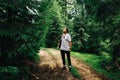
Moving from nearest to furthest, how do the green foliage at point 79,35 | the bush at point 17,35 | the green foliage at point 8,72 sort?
the green foliage at point 8,72, the bush at point 17,35, the green foliage at point 79,35

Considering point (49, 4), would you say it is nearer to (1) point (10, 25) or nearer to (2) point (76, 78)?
(1) point (10, 25)

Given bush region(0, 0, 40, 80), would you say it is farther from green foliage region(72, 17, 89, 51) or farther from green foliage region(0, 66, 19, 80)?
green foliage region(72, 17, 89, 51)

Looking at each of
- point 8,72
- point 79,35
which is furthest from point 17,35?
point 79,35

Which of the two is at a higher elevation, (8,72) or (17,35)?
(17,35)

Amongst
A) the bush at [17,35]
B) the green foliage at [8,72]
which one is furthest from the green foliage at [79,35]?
the green foliage at [8,72]

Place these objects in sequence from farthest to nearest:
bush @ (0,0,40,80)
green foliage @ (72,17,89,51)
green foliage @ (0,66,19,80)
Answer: green foliage @ (72,17,89,51) → bush @ (0,0,40,80) → green foliage @ (0,66,19,80)

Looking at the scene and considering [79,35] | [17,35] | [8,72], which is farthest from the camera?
[79,35]

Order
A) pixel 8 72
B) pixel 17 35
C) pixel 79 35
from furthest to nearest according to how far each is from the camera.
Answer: pixel 79 35, pixel 17 35, pixel 8 72

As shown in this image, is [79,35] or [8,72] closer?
[8,72]

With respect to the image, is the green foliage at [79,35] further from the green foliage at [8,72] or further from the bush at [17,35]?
the green foliage at [8,72]

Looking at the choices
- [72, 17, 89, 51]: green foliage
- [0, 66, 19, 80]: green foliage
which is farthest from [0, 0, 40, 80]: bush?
[72, 17, 89, 51]: green foliage

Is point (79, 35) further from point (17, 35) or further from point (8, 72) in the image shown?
point (8, 72)

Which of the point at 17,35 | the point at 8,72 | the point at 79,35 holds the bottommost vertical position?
the point at 79,35

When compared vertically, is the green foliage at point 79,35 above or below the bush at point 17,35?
below
